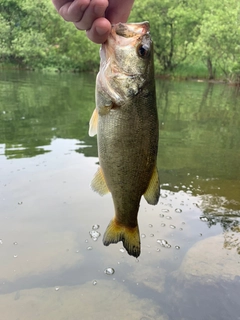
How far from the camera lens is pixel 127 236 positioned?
2.63 meters

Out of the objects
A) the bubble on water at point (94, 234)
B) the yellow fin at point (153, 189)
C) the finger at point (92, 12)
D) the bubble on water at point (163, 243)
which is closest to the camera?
the finger at point (92, 12)

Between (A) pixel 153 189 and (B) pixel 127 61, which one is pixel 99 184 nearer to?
(A) pixel 153 189

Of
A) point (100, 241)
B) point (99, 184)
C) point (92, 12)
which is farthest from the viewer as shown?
point (100, 241)

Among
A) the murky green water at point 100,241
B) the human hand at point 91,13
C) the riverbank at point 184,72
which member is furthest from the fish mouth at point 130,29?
the riverbank at point 184,72

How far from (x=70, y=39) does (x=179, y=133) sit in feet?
128

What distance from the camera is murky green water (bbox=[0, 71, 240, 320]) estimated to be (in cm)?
396

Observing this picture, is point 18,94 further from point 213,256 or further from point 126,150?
point 126,150

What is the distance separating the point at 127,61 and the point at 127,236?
1290 millimetres

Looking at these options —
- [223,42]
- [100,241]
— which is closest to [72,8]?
[100,241]

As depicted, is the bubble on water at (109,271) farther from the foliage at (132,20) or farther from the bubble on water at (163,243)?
the foliage at (132,20)

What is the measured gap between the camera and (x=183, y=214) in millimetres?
6129

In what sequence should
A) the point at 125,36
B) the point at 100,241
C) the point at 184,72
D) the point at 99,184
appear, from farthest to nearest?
the point at 184,72
the point at 100,241
the point at 99,184
the point at 125,36

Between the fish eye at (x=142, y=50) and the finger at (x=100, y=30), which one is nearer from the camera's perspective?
the finger at (x=100, y=30)

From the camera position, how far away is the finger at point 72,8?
1.88 m
